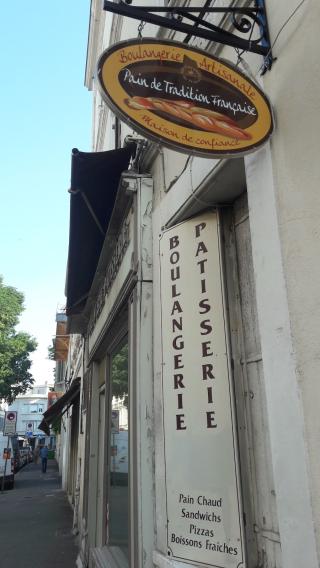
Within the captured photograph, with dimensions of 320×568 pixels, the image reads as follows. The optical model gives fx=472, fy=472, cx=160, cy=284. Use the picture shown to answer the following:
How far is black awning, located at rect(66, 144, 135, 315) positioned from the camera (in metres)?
5.39

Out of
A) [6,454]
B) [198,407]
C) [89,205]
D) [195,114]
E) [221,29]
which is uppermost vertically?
[89,205]

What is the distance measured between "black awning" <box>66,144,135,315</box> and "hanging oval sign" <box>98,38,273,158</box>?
2.81 metres

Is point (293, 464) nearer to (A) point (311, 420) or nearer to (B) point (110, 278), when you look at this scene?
(A) point (311, 420)

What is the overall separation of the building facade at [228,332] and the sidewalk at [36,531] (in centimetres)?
305

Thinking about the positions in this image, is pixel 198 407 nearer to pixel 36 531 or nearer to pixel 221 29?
pixel 221 29

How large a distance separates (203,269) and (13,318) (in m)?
28.8

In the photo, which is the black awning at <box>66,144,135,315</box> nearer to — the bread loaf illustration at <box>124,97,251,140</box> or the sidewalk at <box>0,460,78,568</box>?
the bread loaf illustration at <box>124,97,251,140</box>

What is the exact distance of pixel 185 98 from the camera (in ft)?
8.00

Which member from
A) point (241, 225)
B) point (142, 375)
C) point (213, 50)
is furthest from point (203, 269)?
point (213, 50)

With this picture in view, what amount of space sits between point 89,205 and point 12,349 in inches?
1021

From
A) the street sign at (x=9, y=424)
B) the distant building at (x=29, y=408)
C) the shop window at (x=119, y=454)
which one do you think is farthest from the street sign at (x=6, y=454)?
the distant building at (x=29, y=408)

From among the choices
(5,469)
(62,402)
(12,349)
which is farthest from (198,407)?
(12,349)

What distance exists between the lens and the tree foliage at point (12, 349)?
29.6 metres

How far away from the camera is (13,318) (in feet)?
99.5
